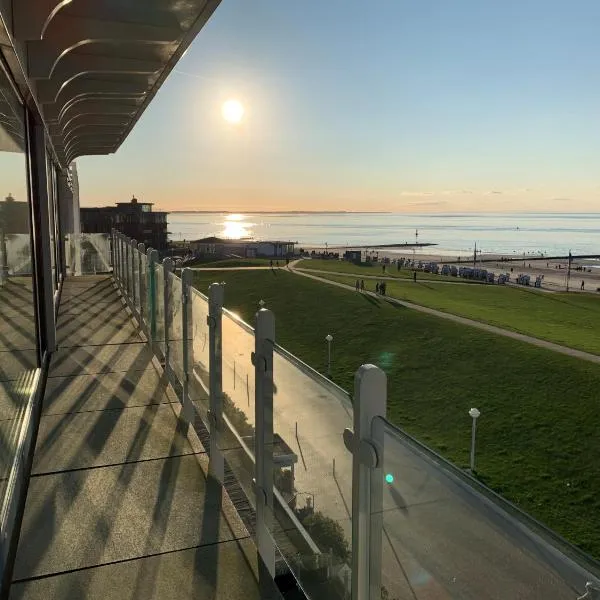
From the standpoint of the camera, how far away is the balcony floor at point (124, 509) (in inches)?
123

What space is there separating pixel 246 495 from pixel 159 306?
3.81 m

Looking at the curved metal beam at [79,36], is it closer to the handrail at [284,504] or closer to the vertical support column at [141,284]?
the handrail at [284,504]

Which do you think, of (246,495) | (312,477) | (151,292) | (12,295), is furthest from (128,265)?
(312,477)

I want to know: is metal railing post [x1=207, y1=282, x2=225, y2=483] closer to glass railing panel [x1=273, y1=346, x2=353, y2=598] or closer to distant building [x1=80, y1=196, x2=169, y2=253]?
glass railing panel [x1=273, y1=346, x2=353, y2=598]

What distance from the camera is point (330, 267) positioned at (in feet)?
221

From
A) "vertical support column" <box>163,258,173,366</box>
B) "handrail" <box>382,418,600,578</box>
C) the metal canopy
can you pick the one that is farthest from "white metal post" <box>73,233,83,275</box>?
"handrail" <box>382,418,600,578</box>

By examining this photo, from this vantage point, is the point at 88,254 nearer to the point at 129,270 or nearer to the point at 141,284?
the point at 129,270

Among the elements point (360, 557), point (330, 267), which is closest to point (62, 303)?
point (360, 557)

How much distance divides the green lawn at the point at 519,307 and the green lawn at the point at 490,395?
13.3ft

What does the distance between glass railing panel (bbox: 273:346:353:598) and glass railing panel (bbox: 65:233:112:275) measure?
1647 cm

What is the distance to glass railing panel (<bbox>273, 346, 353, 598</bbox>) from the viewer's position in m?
2.24

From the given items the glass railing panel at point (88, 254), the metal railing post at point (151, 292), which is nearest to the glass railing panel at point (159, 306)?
the metal railing post at point (151, 292)

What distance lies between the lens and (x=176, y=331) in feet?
19.6

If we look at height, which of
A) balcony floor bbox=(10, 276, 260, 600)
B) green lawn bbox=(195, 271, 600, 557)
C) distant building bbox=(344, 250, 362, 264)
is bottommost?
green lawn bbox=(195, 271, 600, 557)
